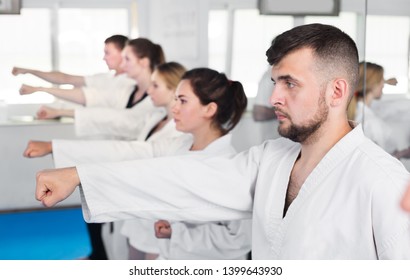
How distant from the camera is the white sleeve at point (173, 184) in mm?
1235

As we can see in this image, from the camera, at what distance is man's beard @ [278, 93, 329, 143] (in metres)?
1.09

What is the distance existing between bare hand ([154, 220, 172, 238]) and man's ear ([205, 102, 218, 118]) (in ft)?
1.15

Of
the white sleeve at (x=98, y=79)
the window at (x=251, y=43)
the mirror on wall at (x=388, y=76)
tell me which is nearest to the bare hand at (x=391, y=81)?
the mirror on wall at (x=388, y=76)

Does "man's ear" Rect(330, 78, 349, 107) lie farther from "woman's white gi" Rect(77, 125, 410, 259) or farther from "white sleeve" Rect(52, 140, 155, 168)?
"white sleeve" Rect(52, 140, 155, 168)

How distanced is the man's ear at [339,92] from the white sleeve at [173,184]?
23 centimetres

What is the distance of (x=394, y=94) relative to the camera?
161 centimetres

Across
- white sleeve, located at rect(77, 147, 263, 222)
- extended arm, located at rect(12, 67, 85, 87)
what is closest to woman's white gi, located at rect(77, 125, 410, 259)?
white sleeve, located at rect(77, 147, 263, 222)

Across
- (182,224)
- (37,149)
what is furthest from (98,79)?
(182,224)

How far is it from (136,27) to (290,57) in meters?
0.76

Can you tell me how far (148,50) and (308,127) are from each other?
0.78 meters

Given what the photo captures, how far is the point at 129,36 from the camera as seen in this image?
67.7 inches

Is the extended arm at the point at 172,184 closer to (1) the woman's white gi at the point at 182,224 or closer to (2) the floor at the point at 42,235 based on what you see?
(1) the woman's white gi at the point at 182,224
